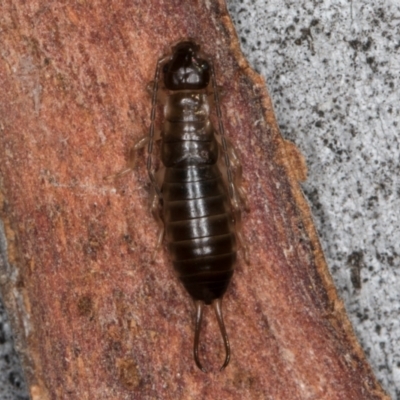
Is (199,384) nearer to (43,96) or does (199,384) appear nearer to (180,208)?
(180,208)

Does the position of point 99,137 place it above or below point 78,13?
below

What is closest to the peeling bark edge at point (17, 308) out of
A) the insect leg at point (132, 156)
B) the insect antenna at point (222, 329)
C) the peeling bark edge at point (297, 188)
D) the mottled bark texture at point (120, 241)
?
the mottled bark texture at point (120, 241)

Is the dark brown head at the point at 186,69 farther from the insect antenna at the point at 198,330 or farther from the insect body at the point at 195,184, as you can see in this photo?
the insect antenna at the point at 198,330

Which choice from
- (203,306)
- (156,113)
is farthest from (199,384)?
(156,113)

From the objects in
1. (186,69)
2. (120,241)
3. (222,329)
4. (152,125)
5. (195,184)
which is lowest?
(222,329)

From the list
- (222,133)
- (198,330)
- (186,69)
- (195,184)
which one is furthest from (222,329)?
(186,69)

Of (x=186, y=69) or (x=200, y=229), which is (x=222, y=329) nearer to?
(x=200, y=229)

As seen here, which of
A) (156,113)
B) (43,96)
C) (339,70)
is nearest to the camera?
(43,96)
